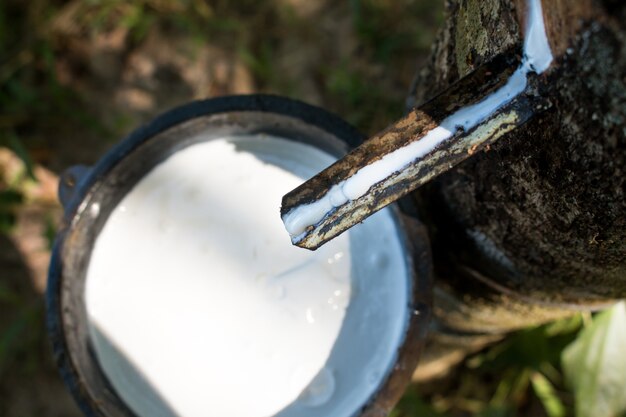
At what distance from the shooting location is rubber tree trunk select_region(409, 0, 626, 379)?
0.43 meters

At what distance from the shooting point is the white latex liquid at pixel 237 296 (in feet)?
2.64

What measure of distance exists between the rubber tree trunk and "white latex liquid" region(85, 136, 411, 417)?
12 cm

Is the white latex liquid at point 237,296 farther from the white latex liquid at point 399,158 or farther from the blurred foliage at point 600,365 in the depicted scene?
the blurred foliage at point 600,365

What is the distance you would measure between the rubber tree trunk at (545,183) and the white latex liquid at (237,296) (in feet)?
0.38

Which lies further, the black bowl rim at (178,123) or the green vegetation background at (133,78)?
the green vegetation background at (133,78)

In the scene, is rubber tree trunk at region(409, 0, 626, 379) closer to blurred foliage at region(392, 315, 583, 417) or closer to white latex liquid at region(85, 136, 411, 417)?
white latex liquid at region(85, 136, 411, 417)

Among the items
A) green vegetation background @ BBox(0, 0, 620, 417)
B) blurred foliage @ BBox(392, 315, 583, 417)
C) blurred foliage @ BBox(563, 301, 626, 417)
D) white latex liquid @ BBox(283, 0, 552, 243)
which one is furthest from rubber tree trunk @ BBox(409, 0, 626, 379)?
green vegetation background @ BBox(0, 0, 620, 417)

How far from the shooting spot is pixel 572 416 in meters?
1.47

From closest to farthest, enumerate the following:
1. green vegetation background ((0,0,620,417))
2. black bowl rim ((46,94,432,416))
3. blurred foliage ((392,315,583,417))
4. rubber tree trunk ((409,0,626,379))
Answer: rubber tree trunk ((409,0,626,379))
black bowl rim ((46,94,432,416))
blurred foliage ((392,315,583,417))
green vegetation background ((0,0,620,417))

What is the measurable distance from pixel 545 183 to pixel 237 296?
0.43 meters

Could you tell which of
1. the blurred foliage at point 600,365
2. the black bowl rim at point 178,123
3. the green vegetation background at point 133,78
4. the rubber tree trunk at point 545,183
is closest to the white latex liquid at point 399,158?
the rubber tree trunk at point 545,183

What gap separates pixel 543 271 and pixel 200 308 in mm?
415

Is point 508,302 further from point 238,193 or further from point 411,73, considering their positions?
point 411,73

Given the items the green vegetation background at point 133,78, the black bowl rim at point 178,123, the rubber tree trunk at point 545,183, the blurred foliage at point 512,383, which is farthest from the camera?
the green vegetation background at point 133,78
